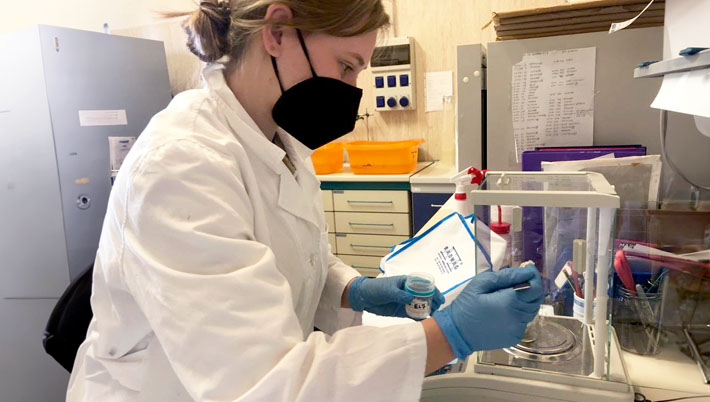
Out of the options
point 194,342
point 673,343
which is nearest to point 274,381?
point 194,342

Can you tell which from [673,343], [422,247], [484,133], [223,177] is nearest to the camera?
[223,177]

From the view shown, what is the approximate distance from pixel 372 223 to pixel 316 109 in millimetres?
1797

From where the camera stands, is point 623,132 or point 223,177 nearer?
point 223,177

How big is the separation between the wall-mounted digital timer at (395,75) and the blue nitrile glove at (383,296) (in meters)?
2.15

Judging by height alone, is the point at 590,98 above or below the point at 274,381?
above

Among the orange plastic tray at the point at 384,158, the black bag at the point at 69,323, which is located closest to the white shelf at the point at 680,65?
the black bag at the point at 69,323

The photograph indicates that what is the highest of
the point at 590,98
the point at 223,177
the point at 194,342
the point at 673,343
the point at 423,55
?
the point at 423,55

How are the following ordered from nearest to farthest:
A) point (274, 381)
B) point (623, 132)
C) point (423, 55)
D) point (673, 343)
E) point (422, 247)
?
point (274, 381) → point (673, 343) → point (422, 247) → point (623, 132) → point (423, 55)

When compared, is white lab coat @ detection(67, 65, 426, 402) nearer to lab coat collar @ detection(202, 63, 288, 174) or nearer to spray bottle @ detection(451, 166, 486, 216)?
lab coat collar @ detection(202, 63, 288, 174)

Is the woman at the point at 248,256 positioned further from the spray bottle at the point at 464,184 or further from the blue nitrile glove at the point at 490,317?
the spray bottle at the point at 464,184

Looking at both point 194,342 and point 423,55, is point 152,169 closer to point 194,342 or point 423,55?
point 194,342

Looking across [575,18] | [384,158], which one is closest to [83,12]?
[384,158]

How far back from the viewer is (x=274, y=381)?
0.59 metres

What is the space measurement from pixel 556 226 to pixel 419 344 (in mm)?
359
